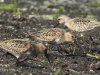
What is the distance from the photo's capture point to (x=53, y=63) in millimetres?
12695

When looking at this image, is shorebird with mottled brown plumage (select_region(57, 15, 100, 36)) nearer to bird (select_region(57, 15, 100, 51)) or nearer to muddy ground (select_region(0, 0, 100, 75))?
bird (select_region(57, 15, 100, 51))

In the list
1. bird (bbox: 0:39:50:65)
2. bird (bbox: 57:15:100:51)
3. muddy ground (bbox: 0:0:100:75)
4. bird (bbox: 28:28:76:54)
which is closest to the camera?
muddy ground (bbox: 0:0:100:75)

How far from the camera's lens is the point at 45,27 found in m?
18.3

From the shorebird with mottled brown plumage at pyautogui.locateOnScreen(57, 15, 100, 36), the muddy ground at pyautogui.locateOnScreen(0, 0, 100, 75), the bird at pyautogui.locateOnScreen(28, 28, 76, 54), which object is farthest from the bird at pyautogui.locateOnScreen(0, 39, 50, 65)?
the shorebird with mottled brown plumage at pyautogui.locateOnScreen(57, 15, 100, 36)

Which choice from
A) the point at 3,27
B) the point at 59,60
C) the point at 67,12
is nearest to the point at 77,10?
the point at 67,12

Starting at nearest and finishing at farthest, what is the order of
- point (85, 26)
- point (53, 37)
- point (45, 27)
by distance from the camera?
point (53, 37), point (85, 26), point (45, 27)

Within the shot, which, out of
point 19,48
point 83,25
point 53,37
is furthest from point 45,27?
point 19,48

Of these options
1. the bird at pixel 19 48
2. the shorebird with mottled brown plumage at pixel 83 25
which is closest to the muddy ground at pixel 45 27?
the bird at pixel 19 48

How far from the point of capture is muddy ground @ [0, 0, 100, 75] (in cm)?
1199

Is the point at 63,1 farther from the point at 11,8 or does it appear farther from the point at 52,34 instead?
the point at 52,34

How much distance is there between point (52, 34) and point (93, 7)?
32.4 feet

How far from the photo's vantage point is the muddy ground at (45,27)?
12.0 m

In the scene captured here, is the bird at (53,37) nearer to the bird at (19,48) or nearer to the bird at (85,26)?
the bird at (85,26)

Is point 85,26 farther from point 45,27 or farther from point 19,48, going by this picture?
point 45,27
